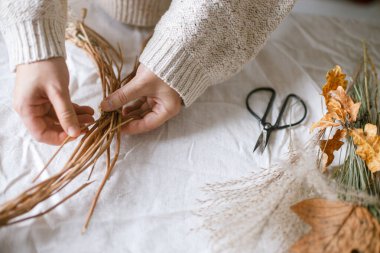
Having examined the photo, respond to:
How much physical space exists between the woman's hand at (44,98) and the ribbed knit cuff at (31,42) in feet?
0.04

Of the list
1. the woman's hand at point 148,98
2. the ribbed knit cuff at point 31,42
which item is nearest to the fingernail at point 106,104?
the woman's hand at point 148,98

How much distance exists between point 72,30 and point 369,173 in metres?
0.60

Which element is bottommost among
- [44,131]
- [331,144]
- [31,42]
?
[44,131]

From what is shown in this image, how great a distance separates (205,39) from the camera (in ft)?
2.02

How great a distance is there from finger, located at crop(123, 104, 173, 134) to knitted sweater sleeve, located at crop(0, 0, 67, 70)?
0.16m

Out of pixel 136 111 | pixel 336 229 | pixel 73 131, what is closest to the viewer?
pixel 336 229

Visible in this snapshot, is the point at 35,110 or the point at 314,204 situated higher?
the point at 314,204

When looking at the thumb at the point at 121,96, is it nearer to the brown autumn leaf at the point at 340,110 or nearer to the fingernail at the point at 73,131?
the fingernail at the point at 73,131

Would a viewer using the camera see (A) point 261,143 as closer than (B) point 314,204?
No

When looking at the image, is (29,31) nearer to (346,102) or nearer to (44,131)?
(44,131)

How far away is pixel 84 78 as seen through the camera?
0.69m

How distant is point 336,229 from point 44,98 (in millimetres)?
464

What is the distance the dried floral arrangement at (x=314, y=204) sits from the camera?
0.44 metres

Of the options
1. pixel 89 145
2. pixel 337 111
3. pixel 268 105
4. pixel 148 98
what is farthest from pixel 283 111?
pixel 89 145
